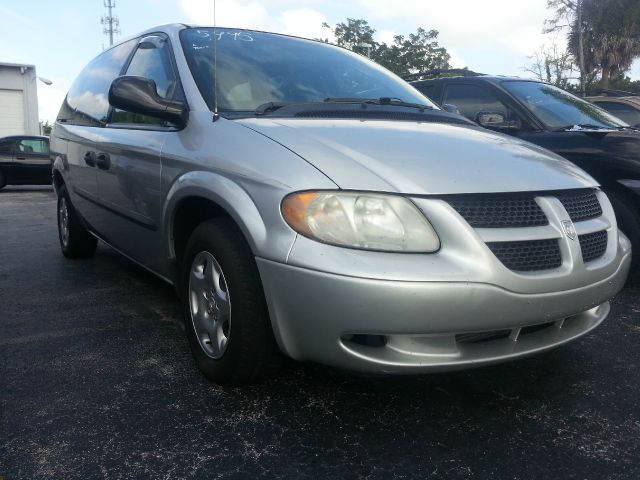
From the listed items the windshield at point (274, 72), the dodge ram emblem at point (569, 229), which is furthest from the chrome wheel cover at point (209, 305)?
the dodge ram emblem at point (569, 229)

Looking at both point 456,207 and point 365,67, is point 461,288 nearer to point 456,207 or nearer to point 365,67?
point 456,207

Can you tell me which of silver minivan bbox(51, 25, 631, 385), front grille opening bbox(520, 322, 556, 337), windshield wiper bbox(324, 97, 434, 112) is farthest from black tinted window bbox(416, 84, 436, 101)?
front grille opening bbox(520, 322, 556, 337)

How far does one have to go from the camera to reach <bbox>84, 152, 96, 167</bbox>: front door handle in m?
3.79

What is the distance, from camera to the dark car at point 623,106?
21.7ft

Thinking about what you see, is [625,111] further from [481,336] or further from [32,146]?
[32,146]

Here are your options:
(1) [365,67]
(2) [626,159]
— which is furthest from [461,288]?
(2) [626,159]

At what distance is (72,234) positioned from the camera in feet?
16.0

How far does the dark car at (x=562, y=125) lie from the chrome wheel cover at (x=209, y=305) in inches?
79.5

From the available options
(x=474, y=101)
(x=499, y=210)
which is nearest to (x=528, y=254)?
(x=499, y=210)

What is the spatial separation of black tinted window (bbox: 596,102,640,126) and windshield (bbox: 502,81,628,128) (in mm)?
1791

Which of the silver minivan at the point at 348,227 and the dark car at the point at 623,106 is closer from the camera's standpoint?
the silver minivan at the point at 348,227

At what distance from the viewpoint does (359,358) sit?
6.45 feet

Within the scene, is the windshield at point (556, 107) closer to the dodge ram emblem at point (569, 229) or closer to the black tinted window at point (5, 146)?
the dodge ram emblem at point (569, 229)

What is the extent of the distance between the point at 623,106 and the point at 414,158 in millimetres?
5683
